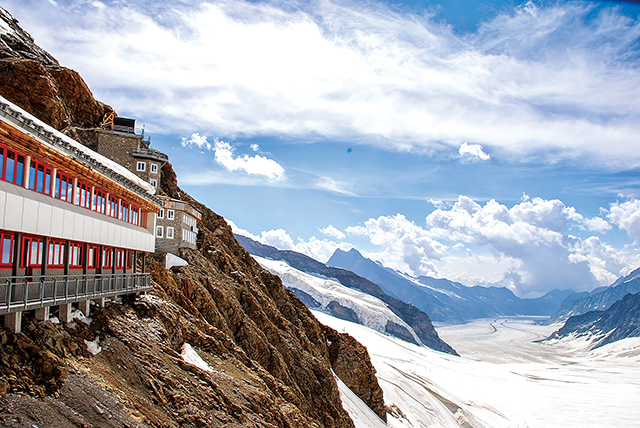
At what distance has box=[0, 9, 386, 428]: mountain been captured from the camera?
51.5 feet

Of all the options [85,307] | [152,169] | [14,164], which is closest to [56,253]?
[85,307]

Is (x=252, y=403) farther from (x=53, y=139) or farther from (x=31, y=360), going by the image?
(x=53, y=139)

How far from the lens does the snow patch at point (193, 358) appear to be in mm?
26017

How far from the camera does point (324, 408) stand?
1752 inches

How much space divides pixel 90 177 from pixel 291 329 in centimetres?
3171

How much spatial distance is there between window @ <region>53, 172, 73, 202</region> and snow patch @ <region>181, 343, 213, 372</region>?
9960mm

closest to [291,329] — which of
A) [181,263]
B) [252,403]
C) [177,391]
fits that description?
[181,263]

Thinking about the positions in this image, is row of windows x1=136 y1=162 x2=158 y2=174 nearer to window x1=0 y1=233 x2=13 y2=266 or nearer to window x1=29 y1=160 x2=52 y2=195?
window x1=29 y1=160 x2=52 y2=195

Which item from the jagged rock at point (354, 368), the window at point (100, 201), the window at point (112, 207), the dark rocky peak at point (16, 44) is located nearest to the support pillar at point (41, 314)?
the window at point (100, 201)

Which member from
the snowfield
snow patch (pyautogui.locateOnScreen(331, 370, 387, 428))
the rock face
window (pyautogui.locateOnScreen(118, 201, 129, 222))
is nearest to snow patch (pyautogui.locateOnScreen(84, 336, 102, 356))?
window (pyautogui.locateOnScreen(118, 201, 129, 222))

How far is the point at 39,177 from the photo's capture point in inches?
769

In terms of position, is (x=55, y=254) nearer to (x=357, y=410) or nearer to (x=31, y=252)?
(x=31, y=252)

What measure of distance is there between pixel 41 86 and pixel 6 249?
30346 mm

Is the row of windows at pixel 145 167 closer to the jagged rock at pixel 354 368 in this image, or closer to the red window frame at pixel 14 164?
the red window frame at pixel 14 164
